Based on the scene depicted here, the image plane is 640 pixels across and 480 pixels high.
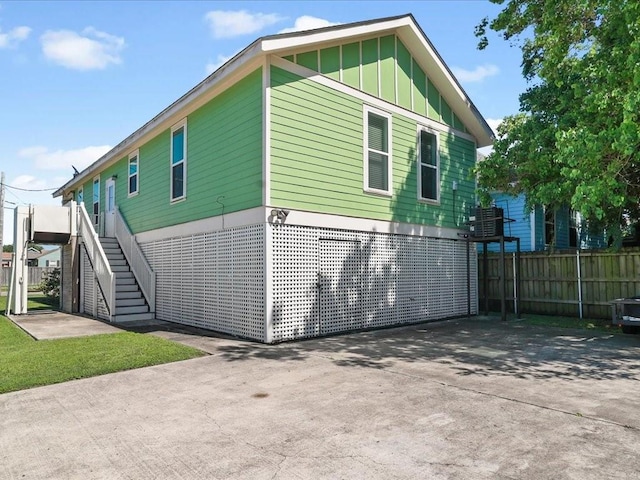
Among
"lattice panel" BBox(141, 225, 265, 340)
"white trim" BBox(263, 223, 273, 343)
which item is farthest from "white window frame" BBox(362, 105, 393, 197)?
"lattice panel" BBox(141, 225, 265, 340)

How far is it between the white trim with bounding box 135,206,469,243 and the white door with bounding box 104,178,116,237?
3.50 meters

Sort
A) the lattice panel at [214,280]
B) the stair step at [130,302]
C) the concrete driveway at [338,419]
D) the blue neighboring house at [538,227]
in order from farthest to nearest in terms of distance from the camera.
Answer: the blue neighboring house at [538,227] < the stair step at [130,302] < the lattice panel at [214,280] < the concrete driveway at [338,419]

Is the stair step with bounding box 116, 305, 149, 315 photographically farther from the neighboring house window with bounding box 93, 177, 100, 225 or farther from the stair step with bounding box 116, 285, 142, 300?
the neighboring house window with bounding box 93, 177, 100, 225

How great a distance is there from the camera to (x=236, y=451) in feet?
11.9

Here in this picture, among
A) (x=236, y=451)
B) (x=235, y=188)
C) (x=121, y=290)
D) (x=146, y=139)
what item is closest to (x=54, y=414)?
(x=236, y=451)

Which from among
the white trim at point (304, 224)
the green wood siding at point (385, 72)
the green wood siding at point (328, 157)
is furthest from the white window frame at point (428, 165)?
the white trim at point (304, 224)

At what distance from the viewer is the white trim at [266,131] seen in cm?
853

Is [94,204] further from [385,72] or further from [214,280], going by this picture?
[385,72]

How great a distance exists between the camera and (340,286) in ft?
32.2

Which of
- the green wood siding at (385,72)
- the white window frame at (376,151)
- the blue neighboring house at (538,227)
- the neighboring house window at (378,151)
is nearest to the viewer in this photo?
the green wood siding at (385,72)

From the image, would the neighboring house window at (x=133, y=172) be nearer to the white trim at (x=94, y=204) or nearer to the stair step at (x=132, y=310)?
the white trim at (x=94, y=204)

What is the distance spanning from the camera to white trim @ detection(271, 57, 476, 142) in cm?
908

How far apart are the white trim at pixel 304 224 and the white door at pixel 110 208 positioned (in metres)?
3.50

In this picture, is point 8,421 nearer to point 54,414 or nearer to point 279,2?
point 54,414
